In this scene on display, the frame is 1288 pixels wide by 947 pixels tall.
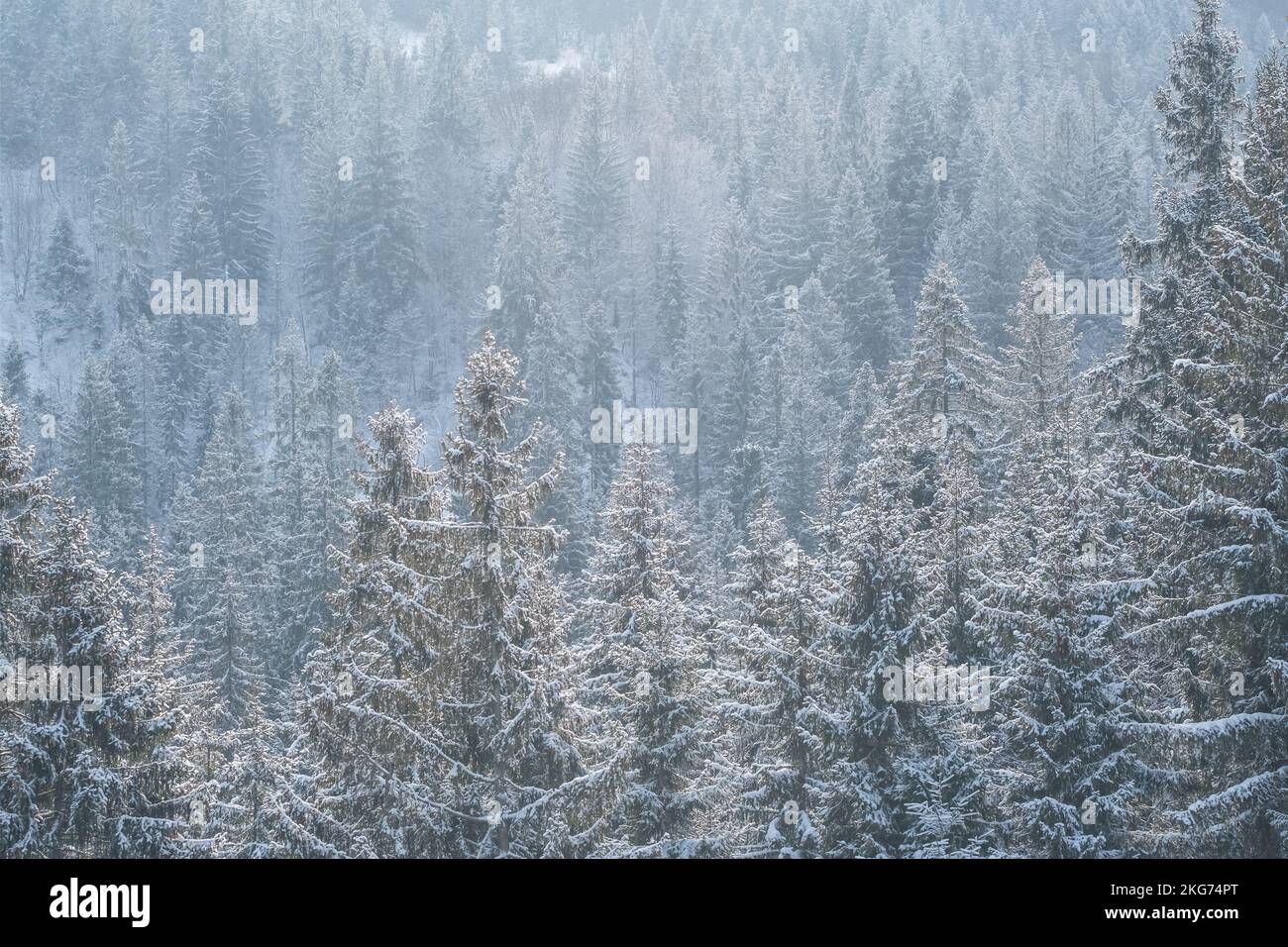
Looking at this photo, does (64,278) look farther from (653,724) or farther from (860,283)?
(653,724)

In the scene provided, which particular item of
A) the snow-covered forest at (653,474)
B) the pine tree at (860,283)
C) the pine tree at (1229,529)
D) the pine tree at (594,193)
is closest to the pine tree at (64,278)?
the snow-covered forest at (653,474)

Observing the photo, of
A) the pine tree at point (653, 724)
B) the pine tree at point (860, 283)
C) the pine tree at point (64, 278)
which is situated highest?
the pine tree at point (64, 278)

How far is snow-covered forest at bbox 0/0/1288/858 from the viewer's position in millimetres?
17203

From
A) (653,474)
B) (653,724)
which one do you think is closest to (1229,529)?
(653,724)

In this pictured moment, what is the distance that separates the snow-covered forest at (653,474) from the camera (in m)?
17.2

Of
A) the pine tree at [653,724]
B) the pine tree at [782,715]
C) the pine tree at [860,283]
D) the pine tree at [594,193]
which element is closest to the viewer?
the pine tree at [653,724]

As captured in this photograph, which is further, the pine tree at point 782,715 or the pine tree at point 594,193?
the pine tree at point 594,193

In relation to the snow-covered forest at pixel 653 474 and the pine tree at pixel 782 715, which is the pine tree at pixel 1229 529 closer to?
the snow-covered forest at pixel 653 474

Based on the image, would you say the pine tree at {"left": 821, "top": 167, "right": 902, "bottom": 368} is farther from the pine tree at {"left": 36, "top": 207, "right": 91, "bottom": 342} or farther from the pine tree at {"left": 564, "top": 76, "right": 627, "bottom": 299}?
the pine tree at {"left": 36, "top": 207, "right": 91, "bottom": 342}

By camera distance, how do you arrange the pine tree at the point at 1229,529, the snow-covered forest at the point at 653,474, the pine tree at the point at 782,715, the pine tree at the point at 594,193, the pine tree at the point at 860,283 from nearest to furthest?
the pine tree at the point at 1229,529, the snow-covered forest at the point at 653,474, the pine tree at the point at 782,715, the pine tree at the point at 860,283, the pine tree at the point at 594,193

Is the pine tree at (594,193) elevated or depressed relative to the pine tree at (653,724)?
elevated

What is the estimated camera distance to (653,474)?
4634 cm
